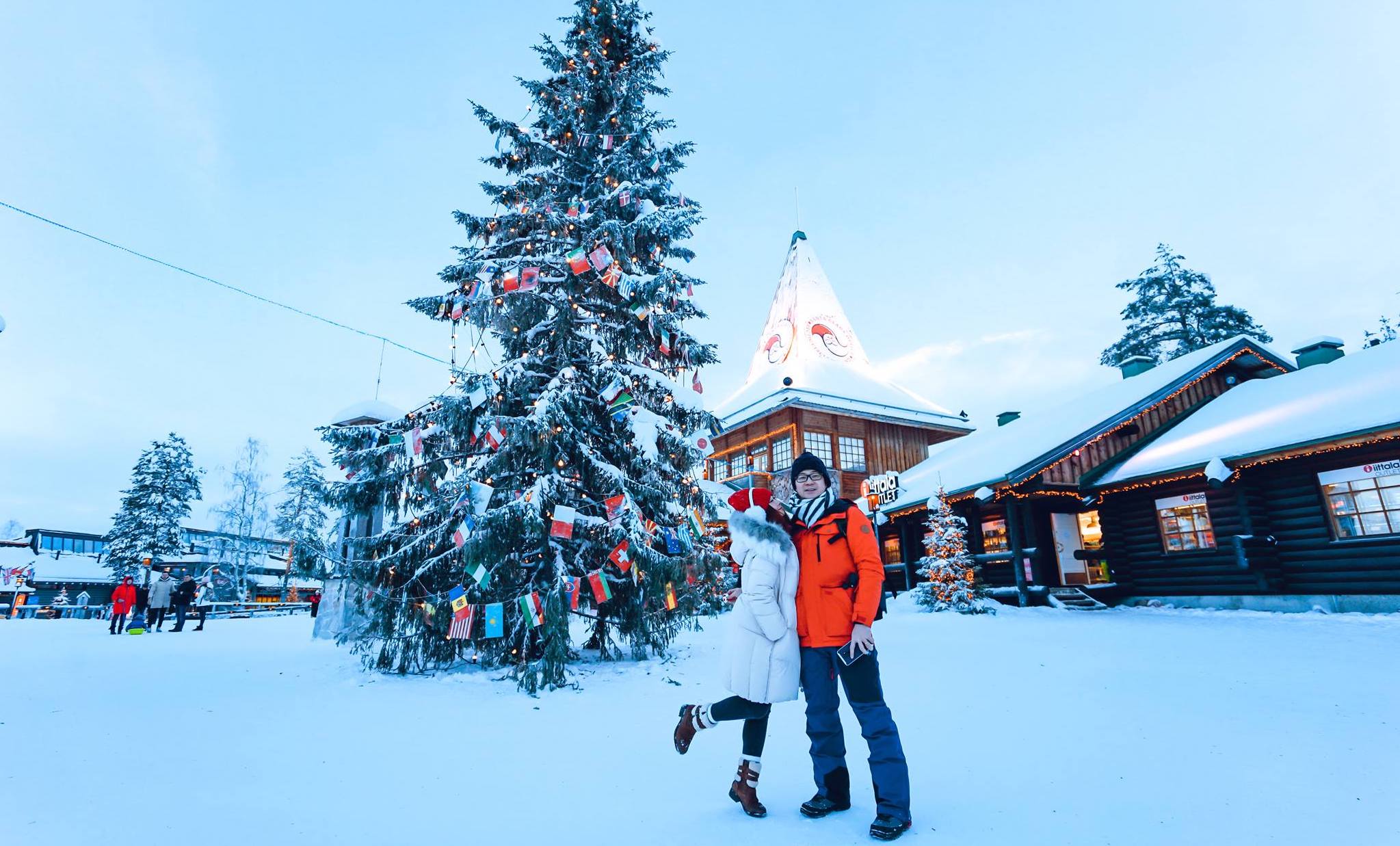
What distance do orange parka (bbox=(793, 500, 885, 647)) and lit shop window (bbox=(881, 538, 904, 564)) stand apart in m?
20.6

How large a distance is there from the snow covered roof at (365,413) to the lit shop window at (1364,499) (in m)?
18.9

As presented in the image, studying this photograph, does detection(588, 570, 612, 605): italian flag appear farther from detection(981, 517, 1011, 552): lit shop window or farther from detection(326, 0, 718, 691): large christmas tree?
detection(981, 517, 1011, 552): lit shop window

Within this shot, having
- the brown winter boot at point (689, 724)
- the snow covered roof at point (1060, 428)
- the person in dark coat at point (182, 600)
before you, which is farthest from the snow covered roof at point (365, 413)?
the snow covered roof at point (1060, 428)

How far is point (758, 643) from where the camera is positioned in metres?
3.59

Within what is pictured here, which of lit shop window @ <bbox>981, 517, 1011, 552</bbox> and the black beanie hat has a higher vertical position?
lit shop window @ <bbox>981, 517, 1011, 552</bbox>

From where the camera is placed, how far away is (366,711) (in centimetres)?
634

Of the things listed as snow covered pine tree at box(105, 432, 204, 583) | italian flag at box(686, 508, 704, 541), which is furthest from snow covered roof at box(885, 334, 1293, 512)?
snow covered pine tree at box(105, 432, 204, 583)

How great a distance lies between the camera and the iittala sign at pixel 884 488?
2058 centimetres

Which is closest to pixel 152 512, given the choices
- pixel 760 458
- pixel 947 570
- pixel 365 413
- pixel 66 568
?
pixel 66 568

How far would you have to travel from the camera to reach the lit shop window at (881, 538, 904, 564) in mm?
23084

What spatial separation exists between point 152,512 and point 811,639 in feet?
139

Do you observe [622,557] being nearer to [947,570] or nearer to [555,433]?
[555,433]

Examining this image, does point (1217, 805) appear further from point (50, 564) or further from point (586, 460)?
point (50, 564)

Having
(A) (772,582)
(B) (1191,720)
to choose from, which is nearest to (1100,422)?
(B) (1191,720)
